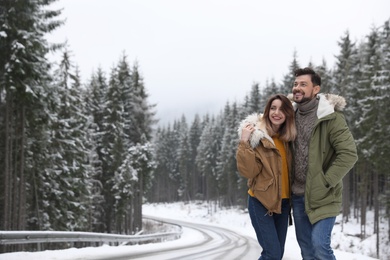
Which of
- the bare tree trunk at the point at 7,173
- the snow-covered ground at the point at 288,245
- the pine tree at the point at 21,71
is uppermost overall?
the pine tree at the point at 21,71

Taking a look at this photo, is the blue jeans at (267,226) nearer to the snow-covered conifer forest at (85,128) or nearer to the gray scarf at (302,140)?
the gray scarf at (302,140)

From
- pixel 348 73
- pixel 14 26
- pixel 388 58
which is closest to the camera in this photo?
pixel 14 26

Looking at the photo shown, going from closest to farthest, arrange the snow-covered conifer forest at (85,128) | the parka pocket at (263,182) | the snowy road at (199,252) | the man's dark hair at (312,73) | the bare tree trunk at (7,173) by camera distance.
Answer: the parka pocket at (263,182), the man's dark hair at (312,73), the snowy road at (199,252), the bare tree trunk at (7,173), the snow-covered conifer forest at (85,128)

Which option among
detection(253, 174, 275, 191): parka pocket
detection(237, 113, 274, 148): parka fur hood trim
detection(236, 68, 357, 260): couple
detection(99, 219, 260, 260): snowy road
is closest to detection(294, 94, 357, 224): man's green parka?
detection(236, 68, 357, 260): couple

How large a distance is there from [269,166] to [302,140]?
559 millimetres

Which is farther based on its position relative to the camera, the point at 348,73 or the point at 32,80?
the point at 348,73

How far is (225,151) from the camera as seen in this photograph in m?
62.1

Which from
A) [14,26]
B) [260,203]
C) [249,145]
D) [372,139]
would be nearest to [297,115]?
[249,145]

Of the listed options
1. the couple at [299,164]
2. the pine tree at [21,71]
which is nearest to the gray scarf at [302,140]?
the couple at [299,164]

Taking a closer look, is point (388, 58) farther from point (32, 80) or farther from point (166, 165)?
point (166, 165)

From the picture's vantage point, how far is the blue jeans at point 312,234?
11.9ft

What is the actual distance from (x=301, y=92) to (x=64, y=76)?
83.3 ft

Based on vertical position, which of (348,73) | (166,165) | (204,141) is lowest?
(166,165)

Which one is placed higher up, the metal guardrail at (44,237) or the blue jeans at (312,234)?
the blue jeans at (312,234)
